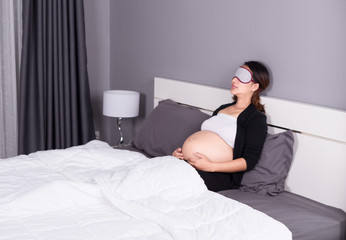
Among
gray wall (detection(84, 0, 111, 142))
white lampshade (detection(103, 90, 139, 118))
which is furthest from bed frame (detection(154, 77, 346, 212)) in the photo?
gray wall (detection(84, 0, 111, 142))

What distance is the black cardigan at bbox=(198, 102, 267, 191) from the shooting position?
2.49 meters

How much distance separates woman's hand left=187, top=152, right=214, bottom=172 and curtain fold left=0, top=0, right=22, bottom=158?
184cm

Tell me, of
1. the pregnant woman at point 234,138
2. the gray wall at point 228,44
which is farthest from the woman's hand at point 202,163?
the gray wall at point 228,44

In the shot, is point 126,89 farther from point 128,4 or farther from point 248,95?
point 248,95

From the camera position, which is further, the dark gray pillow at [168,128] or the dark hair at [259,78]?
the dark gray pillow at [168,128]

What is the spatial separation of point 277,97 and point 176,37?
42.0 inches

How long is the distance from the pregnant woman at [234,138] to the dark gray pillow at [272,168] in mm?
41

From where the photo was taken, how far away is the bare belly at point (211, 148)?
2.55 meters

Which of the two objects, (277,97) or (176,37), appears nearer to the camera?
(277,97)

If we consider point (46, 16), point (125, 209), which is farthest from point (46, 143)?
point (125, 209)

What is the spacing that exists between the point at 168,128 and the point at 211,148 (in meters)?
0.52

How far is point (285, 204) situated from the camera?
2297 mm

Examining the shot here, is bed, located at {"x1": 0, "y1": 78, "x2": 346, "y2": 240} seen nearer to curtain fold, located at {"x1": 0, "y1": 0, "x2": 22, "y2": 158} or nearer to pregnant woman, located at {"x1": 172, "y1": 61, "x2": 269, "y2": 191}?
pregnant woman, located at {"x1": 172, "y1": 61, "x2": 269, "y2": 191}

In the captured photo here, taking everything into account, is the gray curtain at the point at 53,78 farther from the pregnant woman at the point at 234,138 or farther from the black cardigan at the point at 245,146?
the black cardigan at the point at 245,146
